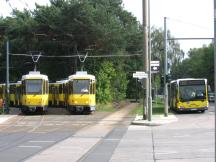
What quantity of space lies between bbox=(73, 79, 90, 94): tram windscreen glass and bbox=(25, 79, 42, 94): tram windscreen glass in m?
3.29

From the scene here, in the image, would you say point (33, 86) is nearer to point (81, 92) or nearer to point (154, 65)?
point (81, 92)

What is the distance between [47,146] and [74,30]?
4579 centimetres

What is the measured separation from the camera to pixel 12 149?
1927 centimetres

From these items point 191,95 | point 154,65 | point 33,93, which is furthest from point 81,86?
point 154,65

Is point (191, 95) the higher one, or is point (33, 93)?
point (33, 93)

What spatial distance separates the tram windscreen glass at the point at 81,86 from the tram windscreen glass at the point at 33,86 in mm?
3291

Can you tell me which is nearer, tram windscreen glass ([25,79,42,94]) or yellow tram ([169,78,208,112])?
yellow tram ([169,78,208,112])

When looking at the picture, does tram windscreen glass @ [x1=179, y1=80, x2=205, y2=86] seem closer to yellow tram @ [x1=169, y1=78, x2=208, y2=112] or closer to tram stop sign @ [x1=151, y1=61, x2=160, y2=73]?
yellow tram @ [x1=169, y1=78, x2=208, y2=112]

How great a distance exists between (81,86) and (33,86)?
426cm

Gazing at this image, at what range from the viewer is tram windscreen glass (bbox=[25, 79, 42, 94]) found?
49312 millimetres

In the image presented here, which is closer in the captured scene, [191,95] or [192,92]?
[191,95]

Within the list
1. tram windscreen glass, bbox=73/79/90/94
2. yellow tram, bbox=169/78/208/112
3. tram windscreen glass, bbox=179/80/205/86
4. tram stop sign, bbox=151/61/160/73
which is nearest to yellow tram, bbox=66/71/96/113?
tram windscreen glass, bbox=73/79/90/94

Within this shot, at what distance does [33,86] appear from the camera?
162 feet

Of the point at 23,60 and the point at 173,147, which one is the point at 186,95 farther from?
the point at 23,60
